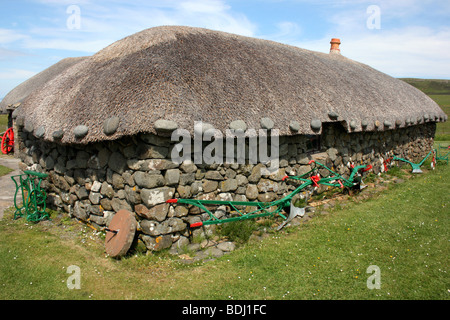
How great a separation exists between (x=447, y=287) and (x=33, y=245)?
6.77m

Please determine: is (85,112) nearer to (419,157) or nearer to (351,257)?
(351,257)

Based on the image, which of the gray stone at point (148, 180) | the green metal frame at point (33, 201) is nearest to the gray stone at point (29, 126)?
the green metal frame at point (33, 201)

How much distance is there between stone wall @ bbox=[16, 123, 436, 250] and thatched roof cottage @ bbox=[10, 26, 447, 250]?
2 centimetres

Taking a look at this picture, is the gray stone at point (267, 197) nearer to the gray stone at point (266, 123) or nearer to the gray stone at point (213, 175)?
the gray stone at point (213, 175)

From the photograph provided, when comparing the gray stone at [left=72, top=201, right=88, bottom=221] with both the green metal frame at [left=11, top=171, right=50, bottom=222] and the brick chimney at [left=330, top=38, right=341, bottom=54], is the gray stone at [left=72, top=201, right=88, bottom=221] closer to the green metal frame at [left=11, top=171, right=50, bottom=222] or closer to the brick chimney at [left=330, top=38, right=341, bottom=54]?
the green metal frame at [left=11, top=171, right=50, bottom=222]

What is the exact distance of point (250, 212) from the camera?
646 centimetres

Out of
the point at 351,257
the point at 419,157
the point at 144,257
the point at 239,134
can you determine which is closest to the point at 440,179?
the point at 419,157

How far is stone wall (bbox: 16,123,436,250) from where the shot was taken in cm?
535

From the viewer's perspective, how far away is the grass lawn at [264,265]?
14.4 ft

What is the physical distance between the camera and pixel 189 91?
5.69 m

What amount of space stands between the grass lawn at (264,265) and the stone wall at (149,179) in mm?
531

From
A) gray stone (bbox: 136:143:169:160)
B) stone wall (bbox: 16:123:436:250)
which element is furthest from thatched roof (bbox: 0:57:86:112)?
gray stone (bbox: 136:143:169:160)

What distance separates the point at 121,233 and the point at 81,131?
194 cm
